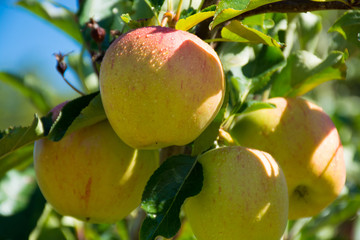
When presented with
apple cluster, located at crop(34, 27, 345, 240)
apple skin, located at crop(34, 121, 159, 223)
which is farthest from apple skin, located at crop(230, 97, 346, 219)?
apple skin, located at crop(34, 121, 159, 223)

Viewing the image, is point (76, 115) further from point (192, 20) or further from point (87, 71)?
point (87, 71)

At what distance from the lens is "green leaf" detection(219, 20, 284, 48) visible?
74 cm

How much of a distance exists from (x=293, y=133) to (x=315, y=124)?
57 mm

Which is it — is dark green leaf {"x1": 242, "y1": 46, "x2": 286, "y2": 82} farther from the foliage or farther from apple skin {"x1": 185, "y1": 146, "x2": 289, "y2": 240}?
apple skin {"x1": 185, "y1": 146, "x2": 289, "y2": 240}

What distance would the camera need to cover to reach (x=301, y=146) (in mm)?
927

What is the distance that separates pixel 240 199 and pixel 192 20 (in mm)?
A: 289

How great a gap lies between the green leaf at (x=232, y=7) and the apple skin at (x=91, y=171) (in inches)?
12.0

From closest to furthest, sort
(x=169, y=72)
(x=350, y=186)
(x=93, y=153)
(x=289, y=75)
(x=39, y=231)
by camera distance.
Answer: (x=169, y=72) < (x=93, y=153) < (x=289, y=75) < (x=39, y=231) < (x=350, y=186)

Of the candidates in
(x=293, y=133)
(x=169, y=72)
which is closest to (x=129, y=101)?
(x=169, y=72)

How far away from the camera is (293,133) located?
3.09ft

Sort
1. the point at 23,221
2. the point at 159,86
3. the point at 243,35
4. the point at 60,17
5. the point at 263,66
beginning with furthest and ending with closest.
Result: the point at 60,17
the point at 23,221
the point at 263,66
the point at 243,35
the point at 159,86

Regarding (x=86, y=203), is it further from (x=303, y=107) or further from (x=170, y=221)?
(x=303, y=107)

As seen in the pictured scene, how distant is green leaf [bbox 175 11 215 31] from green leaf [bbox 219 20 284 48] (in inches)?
1.8

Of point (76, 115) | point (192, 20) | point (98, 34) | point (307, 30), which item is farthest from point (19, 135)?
point (307, 30)
